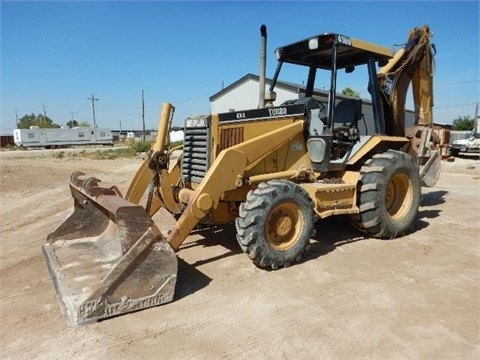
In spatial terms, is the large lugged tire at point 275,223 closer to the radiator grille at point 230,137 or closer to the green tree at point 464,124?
the radiator grille at point 230,137

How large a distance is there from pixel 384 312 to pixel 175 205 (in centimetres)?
309

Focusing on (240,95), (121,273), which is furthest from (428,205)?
(240,95)

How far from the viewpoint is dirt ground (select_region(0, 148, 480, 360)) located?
322 centimetres

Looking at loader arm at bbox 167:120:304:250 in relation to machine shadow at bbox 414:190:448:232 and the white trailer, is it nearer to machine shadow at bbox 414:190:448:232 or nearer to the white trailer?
machine shadow at bbox 414:190:448:232

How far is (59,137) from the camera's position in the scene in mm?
44625

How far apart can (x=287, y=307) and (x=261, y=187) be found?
1472 mm

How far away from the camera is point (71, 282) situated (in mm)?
4078

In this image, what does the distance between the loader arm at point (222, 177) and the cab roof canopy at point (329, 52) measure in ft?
4.63

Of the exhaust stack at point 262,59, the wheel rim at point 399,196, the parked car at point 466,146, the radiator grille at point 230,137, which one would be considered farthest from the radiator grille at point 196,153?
the parked car at point 466,146

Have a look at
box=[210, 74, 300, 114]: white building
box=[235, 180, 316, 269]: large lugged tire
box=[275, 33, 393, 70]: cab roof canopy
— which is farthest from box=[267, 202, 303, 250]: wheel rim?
box=[210, 74, 300, 114]: white building

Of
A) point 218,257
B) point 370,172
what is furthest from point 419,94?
point 218,257

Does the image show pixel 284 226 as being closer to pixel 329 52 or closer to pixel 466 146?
pixel 329 52

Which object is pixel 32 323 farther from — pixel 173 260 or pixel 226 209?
pixel 226 209

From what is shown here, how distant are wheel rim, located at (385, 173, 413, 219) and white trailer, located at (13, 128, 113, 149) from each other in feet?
144
